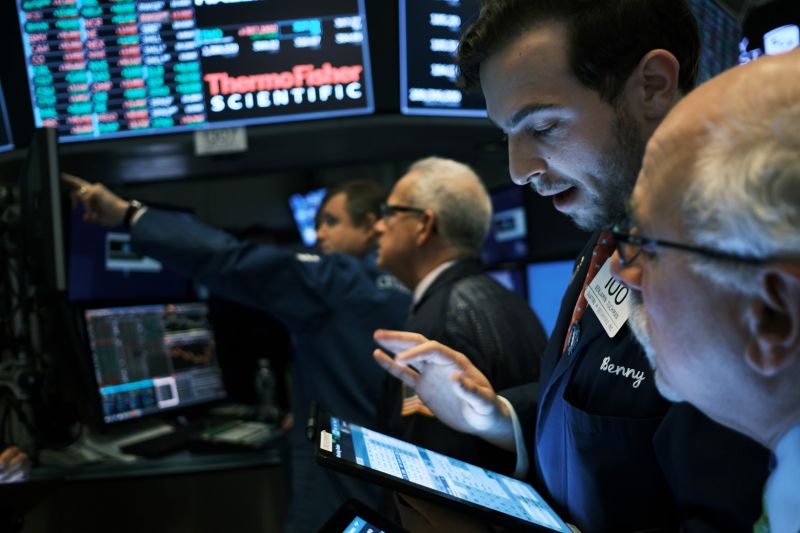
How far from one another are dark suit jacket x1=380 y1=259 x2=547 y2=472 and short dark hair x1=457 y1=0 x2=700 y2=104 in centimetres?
76

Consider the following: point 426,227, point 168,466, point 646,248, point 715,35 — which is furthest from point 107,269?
point 715,35

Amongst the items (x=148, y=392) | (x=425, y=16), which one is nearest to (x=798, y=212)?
(x=425, y=16)

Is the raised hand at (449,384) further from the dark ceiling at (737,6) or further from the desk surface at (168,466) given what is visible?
the dark ceiling at (737,6)

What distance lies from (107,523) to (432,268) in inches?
50.6

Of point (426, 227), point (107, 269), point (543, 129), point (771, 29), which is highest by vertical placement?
point (771, 29)

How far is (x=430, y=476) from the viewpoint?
854 millimetres

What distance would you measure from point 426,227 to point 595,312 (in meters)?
1.01

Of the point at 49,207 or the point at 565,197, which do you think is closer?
the point at 565,197

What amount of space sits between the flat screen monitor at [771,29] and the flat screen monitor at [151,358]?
88.6 inches

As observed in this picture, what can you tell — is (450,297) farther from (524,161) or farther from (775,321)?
(775,321)

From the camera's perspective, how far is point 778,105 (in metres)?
0.50

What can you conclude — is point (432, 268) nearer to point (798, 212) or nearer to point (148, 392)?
Result: point (148, 392)

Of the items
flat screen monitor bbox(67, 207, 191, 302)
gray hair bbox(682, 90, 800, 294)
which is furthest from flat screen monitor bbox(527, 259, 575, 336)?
gray hair bbox(682, 90, 800, 294)

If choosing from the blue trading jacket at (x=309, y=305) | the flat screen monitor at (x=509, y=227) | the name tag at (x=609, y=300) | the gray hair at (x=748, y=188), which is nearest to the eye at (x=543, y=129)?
the name tag at (x=609, y=300)
